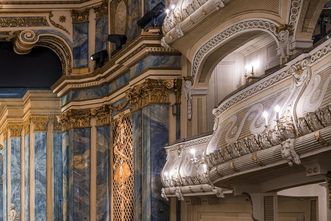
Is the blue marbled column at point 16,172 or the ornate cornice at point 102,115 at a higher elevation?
the ornate cornice at point 102,115

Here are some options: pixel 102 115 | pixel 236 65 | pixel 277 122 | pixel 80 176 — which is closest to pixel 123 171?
pixel 102 115

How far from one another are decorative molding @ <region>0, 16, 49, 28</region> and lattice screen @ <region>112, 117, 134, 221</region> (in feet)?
13.2

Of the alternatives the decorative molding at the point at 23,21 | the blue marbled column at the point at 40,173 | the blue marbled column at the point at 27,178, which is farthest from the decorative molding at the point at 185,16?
the blue marbled column at the point at 27,178

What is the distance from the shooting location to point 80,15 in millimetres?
26859

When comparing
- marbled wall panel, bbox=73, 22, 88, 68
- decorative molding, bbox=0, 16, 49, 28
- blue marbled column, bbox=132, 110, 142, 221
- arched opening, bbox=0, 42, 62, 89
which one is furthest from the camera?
arched opening, bbox=0, 42, 62, 89

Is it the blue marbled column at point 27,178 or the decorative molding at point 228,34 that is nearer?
the decorative molding at point 228,34

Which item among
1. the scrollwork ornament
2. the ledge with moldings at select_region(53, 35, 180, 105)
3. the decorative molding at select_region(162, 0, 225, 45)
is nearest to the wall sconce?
the scrollwork ornament

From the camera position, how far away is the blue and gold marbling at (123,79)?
2059cm

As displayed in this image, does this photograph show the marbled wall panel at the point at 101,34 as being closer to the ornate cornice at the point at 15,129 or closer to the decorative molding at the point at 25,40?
the decorative molding at the point at 25,40

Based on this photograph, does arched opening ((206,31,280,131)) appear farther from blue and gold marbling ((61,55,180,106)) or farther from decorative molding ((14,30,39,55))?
decorative molding ((14,30,39,55))

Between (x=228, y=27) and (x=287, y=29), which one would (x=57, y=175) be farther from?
(x=287, y=29)

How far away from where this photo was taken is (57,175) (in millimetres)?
29547

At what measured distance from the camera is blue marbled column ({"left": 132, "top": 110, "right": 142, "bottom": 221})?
21281mm

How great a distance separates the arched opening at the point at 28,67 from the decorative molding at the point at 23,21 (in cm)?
126
